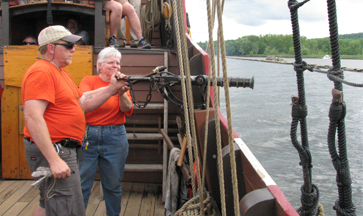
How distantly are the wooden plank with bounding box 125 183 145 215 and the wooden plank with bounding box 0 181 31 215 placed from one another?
43.4 inches

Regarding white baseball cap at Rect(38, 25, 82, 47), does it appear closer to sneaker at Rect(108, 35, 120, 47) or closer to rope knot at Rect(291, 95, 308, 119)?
rope knot at Rect(291, 95, 308, 119)

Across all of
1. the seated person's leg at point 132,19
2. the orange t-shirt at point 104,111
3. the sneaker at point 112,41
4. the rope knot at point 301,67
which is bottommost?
the orange t-shirt at point 104,111

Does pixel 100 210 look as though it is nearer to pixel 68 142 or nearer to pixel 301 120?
pixel 68 142

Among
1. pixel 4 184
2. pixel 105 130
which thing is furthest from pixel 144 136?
pixel 4 184

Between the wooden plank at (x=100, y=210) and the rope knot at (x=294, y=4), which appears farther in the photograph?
the wooden plank at (x=100, y=210)

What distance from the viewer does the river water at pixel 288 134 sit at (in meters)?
6.55

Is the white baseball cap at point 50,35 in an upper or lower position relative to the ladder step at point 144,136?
upper

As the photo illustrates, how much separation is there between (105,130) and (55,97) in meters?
0.62

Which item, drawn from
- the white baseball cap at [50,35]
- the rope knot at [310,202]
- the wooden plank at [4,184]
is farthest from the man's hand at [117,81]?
the wooden plank at [4,184]

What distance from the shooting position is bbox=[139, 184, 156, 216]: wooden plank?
3035 millimetres

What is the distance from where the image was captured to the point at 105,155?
90.4 inches

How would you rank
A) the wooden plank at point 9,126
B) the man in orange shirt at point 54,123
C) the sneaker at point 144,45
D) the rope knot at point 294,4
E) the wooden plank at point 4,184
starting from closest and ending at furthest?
the rope knot at point 294,4 < the man in orange shirt at point 54,123 < the wooden plank at point 4,184 < the wooden plank at point 9,126 < the sneaker at point 144,45

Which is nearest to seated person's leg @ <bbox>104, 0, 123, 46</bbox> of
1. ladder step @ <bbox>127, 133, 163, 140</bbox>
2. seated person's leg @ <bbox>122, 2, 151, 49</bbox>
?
seated person's leg @ <bbox>122, 2, 151, 49</bbox>

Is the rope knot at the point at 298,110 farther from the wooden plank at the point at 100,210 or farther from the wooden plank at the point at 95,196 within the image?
the wooden plank at the point at 95,196
